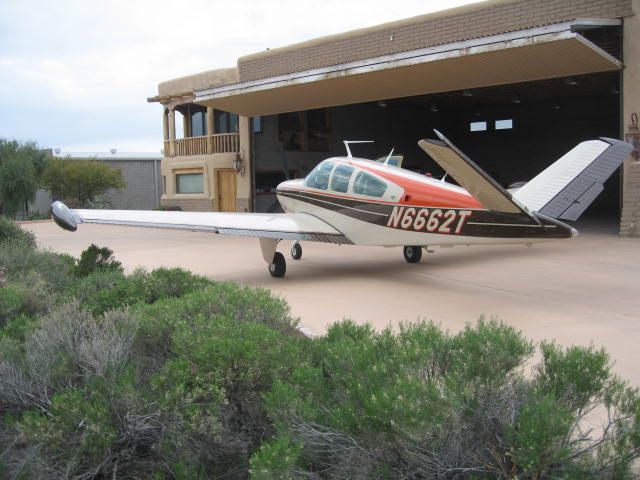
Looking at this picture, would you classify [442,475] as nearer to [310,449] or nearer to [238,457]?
[310,449]

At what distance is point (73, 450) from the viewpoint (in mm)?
3557

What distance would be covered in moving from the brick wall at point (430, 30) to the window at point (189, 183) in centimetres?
537

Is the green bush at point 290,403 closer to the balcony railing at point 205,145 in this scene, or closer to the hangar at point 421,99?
the hangar at point 421,99

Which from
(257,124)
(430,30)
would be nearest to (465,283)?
(430,30)

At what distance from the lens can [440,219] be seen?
9844 millimetres

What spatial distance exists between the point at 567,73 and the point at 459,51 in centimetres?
288

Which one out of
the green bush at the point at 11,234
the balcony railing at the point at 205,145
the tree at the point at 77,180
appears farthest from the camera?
the tree at the point at 77,180

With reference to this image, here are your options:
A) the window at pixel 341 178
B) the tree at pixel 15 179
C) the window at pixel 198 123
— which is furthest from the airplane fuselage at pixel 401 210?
the tree at pixel 15 179

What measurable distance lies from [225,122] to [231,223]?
1754 cm

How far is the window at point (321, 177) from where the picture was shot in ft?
39.2

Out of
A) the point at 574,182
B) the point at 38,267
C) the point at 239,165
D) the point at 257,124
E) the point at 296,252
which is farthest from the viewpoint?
the point at 257,124

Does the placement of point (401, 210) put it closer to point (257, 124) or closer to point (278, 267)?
point (278, 267)

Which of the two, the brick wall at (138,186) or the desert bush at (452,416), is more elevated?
the brick wall at (138,186)

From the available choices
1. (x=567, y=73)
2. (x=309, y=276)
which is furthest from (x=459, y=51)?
(x=309, y=276)
